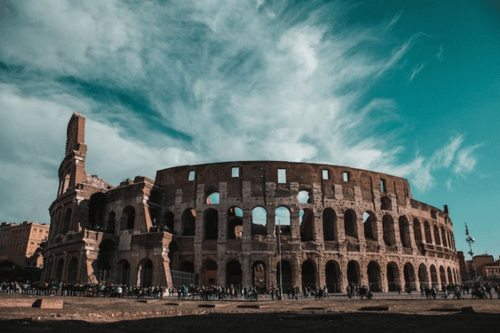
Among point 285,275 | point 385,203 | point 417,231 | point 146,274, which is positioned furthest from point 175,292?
point 417,231

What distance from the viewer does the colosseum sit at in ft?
106

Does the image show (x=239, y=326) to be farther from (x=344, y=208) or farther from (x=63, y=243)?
(x=63, y=243)

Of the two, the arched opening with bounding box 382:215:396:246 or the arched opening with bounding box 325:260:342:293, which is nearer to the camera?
the arched opening with bounding box 325:260:342:293

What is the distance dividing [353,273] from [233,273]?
462 inches

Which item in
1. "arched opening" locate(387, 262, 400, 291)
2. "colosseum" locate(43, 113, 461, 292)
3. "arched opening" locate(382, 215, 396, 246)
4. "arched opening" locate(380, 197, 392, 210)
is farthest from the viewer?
"arched opening" locate(380, 197, 392, 210)

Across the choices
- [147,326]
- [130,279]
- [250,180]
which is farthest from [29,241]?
[147,326]

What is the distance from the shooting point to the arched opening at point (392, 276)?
3569 centimetres

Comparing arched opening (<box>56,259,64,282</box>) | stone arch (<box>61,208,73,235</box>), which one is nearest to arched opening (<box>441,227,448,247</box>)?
stone arch (<box>61,208,73,235</box>)

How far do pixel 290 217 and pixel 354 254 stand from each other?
6837 mm

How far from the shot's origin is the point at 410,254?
121 feet

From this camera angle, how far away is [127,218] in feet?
118

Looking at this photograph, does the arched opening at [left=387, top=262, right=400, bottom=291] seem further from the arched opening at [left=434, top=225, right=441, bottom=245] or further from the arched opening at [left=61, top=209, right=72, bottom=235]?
the arched opening at [left=61, top=209, right=72, bottom=235]

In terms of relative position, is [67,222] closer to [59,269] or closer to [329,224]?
[59,269]

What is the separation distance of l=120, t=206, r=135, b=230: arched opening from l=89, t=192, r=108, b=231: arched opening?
9.00ft
